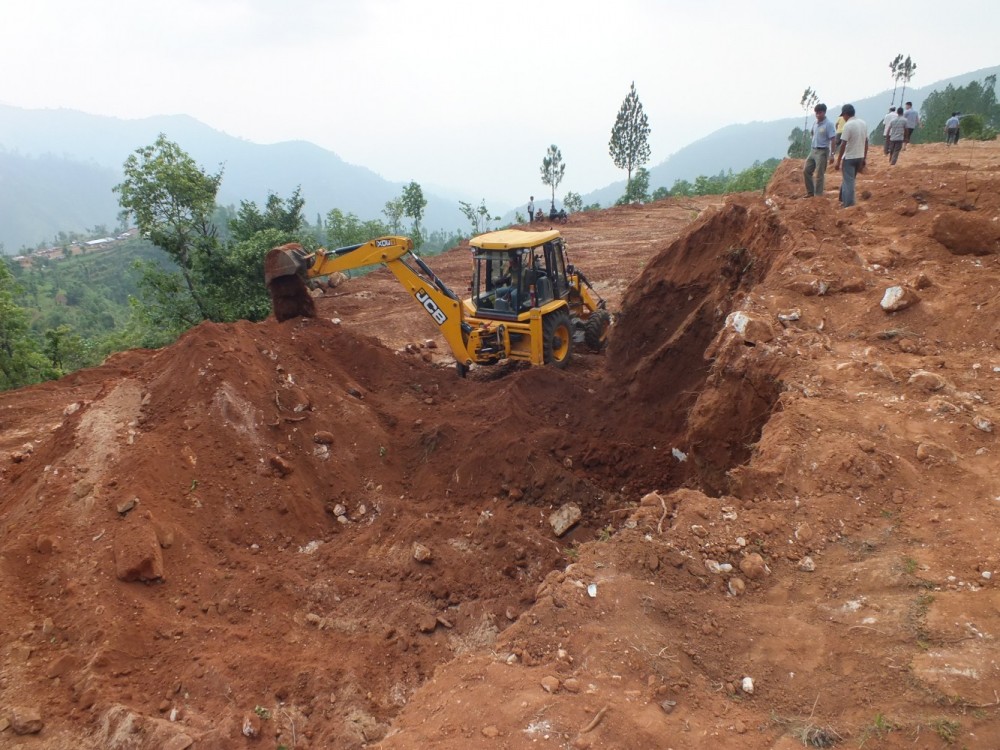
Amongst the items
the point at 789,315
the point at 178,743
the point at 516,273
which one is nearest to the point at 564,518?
the point at 789,315

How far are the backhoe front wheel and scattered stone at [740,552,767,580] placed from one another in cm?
584

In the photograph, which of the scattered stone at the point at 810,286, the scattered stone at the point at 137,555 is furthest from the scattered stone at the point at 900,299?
→ the scattered stone at the point at 137,555

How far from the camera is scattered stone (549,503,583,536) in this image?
617cm

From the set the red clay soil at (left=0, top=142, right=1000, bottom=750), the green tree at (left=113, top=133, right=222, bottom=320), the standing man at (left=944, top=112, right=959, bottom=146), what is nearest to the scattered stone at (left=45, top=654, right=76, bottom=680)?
the red clay soil at (left=0, top=142, right=1000, bottom=750)

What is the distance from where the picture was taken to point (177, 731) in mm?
3779

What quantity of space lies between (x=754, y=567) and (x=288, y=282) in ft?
27.1

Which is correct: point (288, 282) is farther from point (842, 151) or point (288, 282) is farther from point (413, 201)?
point (413, 201)

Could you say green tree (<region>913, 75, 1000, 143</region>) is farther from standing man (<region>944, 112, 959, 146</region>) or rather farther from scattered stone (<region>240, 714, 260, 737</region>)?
scattered stone (<region>240, 714, 260, 737</region>)

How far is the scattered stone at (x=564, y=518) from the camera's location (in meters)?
6.17

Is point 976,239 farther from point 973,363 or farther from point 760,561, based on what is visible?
point 760,561

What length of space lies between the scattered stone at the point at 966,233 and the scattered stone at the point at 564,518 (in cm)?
492

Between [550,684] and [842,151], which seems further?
[842,151]

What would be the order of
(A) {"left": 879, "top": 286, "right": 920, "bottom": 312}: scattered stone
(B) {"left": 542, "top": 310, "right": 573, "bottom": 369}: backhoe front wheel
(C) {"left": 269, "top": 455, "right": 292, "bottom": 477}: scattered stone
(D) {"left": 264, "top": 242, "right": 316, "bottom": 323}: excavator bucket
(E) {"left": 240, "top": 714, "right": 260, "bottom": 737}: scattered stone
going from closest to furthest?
(E) {"left": 240, "top": 714, "right": 260, "bottom": 737}: scattered stone < (A) {"left": 879, "top": 286, "right": 920, "bottom": 312}: scattered stone < (C) {"left": 269, "top": 455, "right": 292, "bottom": 477}: scattered stone < (D) {"left": 264, "top": 242, "right": 316, "bottom": 323}: excavator bucket < (B) {"left": 542, "top": 310, "right": 573, "bottom": 369}: backhoe front wheel

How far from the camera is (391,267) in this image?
924 cm
